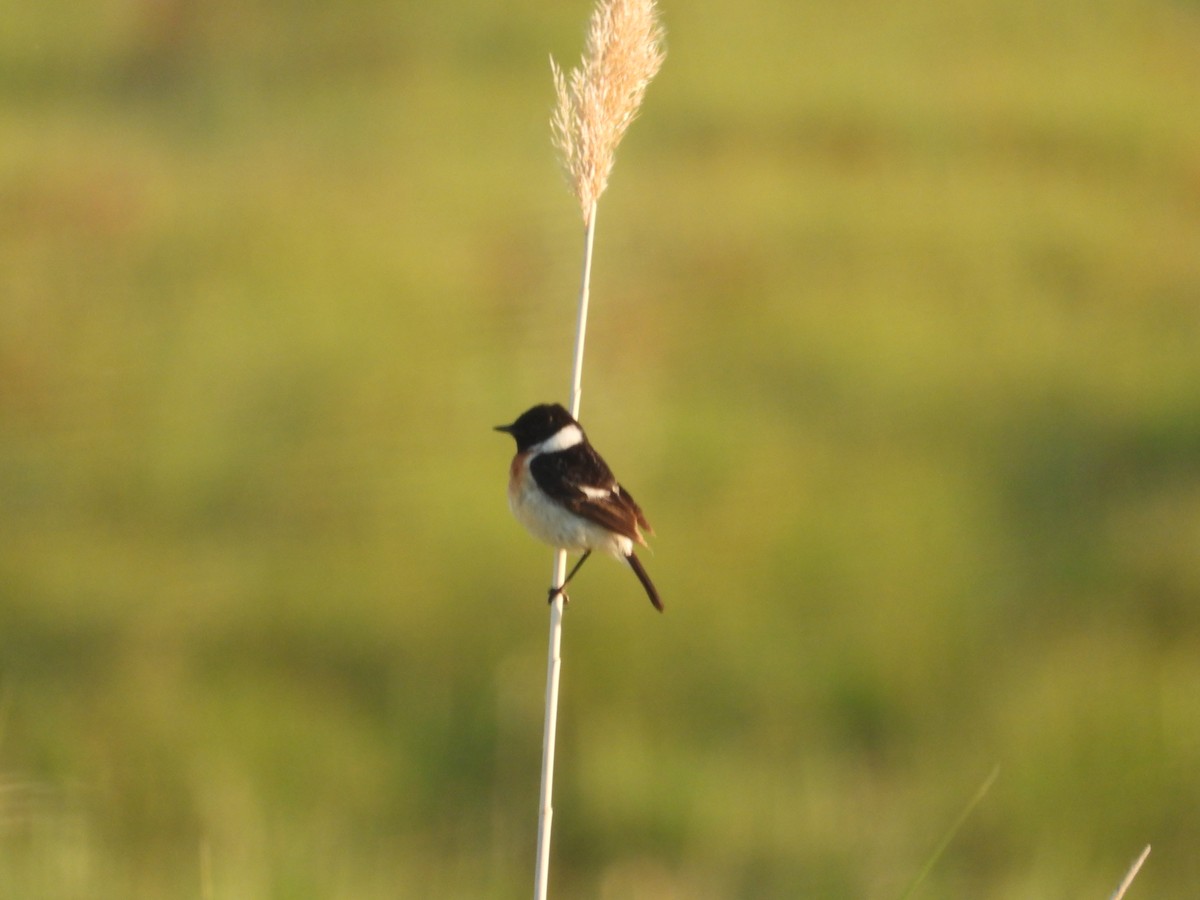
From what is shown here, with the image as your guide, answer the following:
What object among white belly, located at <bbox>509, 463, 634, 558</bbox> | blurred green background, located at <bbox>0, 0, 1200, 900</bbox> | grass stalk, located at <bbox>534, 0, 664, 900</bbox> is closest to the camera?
grass stalk, located at <bbox>534, 0, 664, 900</bbox>

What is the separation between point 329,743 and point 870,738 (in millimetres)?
2237

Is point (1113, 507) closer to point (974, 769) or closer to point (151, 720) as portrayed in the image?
point (974, 769)

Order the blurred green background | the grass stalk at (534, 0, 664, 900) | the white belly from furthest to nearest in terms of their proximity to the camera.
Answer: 1. the blurred green background
2. the white belly
3. the grass stalk at (534, 0, 664, 900)

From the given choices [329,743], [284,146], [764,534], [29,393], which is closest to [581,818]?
[329,743]

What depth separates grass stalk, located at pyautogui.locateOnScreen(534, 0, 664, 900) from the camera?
256 centimetres

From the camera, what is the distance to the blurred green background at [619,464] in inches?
224

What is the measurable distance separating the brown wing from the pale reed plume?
0.84m

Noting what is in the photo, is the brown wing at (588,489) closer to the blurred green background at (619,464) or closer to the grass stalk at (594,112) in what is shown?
the grass stalk at (594,112)

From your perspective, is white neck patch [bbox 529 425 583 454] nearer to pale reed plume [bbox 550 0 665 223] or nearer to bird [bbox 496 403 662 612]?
bird [bbox 496 403 662 612]

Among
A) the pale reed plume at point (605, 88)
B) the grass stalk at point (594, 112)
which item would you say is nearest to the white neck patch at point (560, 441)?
the grass stalk at point (594, 112)

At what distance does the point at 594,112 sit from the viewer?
2605 millimetres

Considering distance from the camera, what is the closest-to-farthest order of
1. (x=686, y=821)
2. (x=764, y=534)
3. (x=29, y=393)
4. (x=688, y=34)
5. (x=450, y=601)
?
(x=686, y=821), (x=450, y=601), (x=764, y=534), (x=29, y=393), (x=688, y=34)

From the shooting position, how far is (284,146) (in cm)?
1309

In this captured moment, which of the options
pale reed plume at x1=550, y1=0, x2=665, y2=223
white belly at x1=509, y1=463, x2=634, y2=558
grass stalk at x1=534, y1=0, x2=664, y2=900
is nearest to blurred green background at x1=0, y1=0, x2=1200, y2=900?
white belly at x1=509, y1=463, x2=634, y2=558
